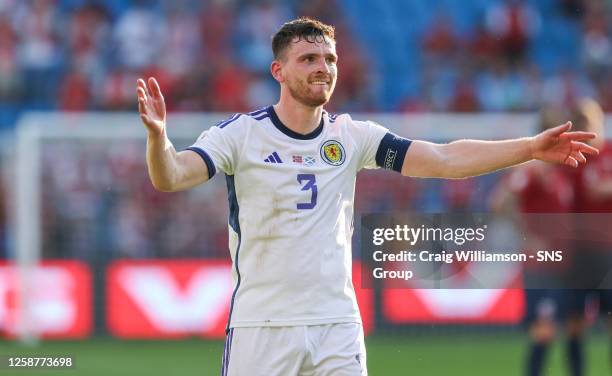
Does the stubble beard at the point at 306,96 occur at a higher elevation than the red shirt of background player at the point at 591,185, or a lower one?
higher

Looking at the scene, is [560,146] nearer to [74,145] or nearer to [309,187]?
[309,187]

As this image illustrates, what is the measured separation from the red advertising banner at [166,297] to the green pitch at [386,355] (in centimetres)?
16

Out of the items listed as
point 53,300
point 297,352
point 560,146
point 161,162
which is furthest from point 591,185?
point 53,300

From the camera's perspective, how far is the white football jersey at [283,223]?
534cm

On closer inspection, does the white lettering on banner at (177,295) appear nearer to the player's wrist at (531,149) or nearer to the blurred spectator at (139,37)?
the blurred spectator at (139,37)

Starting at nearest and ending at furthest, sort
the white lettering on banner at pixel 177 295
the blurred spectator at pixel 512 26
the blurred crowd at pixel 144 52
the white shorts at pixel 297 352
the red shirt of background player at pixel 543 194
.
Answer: the white shorts at pixel 297 352
the red shirt of background player at pixel 543 194
the white lettering on banner at pixel 177 295
the blurred crowd at pixel 144 52
the blurred spectator at pixel 512 26

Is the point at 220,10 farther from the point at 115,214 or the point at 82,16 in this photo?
the point at 115,214

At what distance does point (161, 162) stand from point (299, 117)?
738mm

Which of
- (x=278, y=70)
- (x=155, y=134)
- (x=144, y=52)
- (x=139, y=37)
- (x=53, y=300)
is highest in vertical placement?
(x=139, y=37)

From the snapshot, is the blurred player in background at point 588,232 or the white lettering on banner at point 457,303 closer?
the blurred player in background at point 588,232

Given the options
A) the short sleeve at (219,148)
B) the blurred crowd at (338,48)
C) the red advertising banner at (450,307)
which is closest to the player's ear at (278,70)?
the short sleeve at (219,148)

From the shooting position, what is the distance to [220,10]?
17.2 meters

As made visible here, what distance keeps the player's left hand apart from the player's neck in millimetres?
962

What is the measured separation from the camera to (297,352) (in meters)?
5.26
